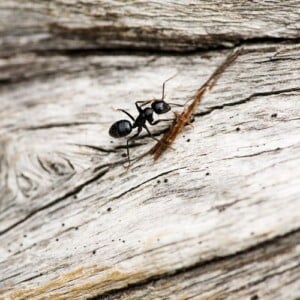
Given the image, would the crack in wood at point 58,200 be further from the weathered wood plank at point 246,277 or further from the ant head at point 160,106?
the weathered wood plank at point 246,277

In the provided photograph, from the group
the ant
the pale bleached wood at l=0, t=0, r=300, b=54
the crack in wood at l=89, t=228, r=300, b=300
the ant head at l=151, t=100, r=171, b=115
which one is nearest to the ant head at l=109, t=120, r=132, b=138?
the ant

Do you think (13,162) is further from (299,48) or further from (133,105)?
(299,48)

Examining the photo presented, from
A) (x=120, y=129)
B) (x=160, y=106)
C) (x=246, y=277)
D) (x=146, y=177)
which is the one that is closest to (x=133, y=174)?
(x=146, y=177)

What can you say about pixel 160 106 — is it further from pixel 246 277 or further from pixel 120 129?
pixel 246 277

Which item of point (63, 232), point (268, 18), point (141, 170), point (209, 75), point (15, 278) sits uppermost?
point (268, 18)

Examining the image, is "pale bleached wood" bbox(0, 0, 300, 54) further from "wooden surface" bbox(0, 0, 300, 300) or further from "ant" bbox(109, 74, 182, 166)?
"ant" bbox(109, 74, 182, 166)

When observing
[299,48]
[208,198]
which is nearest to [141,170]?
[208,198]
